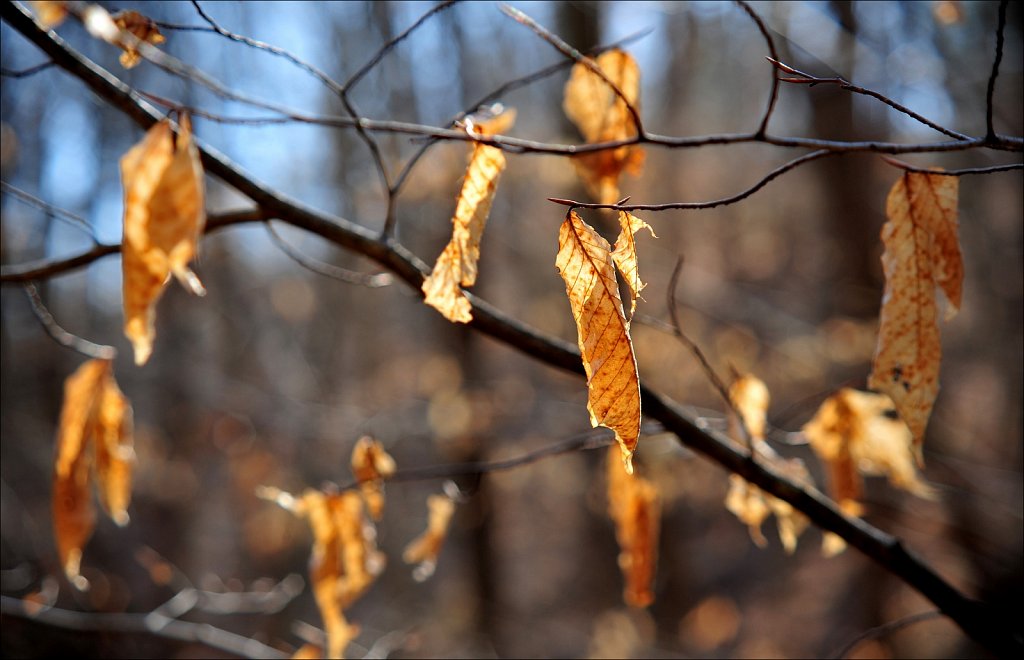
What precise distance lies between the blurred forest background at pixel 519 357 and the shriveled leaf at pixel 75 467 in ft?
3.35

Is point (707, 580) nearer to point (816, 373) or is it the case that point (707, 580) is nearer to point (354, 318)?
point (816, 373)

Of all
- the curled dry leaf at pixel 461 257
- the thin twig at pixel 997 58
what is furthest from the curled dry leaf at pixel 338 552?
the thin twig at pixel 997 58

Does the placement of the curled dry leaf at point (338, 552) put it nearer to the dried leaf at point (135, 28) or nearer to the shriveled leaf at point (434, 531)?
the shriveled leaf at point (434, 531)

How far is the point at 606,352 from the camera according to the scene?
646mm

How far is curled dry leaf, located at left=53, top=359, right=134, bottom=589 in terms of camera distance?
1.12 metres

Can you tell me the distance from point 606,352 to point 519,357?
18.4ft

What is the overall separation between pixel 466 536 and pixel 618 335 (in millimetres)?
4624

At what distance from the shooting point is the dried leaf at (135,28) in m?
0.85

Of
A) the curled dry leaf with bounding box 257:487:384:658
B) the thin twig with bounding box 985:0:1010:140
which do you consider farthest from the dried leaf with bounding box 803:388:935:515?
the curled dry leaf with bounding box 257:487:384:658

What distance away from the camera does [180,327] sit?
5.50 meters

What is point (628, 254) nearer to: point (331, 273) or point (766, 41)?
point (766, 41)

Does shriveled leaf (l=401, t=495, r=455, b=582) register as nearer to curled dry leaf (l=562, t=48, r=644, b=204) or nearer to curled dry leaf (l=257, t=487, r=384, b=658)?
curled dry leaf (l=257, t=487, r=384, b=658)

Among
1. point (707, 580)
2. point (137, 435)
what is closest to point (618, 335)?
point (137, 435)

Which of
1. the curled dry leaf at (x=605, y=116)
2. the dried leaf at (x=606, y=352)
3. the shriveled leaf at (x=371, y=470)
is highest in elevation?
the curled dry leaf at (x=605, y=116)
